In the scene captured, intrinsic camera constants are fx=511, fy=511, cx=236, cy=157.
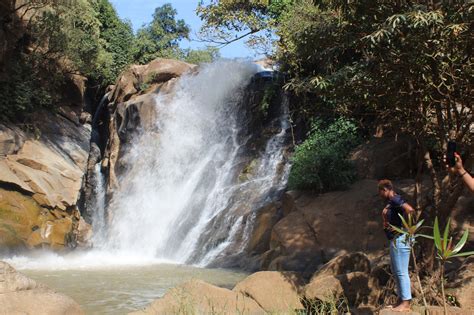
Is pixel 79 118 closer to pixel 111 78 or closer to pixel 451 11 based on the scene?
pixel 111 78

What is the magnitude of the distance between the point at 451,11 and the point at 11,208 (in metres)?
13.6

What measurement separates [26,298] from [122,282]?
17.1 feet

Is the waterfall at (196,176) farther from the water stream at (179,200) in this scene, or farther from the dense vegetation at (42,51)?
the dense vegetation at (42,51)

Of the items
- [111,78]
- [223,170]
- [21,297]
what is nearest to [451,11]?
[21,297]

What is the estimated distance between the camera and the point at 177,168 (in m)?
20.2

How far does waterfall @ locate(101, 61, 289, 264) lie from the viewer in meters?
15.4

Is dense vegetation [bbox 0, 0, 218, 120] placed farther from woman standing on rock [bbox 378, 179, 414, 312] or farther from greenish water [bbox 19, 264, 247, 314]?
woman standing on rock [bbox 378, 179, 414, 312]

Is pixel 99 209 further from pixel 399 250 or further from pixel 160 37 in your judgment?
A: pixel 160 37

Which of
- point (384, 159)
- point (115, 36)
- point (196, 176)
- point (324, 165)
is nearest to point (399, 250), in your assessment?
point (324, 165)

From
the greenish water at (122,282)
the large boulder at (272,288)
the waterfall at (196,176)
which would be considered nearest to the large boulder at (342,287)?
the large boulder at (272,288)

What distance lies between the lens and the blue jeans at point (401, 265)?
577cm

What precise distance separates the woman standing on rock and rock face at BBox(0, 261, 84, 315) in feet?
12.9

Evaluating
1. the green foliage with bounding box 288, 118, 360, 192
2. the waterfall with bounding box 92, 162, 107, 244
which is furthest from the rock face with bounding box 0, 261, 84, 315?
the waterfall with bounding box 92, 162, 107, 244

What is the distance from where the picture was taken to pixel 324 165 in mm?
13328
